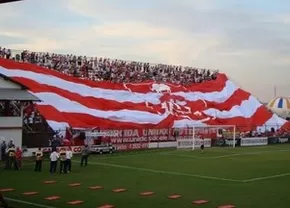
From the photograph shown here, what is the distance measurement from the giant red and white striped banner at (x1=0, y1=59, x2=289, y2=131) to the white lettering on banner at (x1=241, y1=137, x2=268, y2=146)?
3.42 metres

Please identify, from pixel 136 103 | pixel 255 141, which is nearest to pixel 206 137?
pixel 255 141

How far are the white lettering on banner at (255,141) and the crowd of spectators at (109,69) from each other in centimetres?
1220

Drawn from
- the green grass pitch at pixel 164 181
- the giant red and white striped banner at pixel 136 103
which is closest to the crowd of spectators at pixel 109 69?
the giant red and white striped banner at pixel 136 103

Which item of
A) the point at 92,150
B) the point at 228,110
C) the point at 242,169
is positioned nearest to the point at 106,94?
the point at 92,150

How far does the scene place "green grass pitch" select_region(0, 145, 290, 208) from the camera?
1841 cm

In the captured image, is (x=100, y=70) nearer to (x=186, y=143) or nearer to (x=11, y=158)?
(x=186, y=143)

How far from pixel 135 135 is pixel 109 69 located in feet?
42.3

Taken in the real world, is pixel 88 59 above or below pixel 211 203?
above

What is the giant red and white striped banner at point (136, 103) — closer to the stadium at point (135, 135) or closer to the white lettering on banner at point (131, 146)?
the stadium at point (135, 135)

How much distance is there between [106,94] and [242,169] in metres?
22.0

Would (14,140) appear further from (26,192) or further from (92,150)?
(26,192)

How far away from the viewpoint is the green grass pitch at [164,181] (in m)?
18.4

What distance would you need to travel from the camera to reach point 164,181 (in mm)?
23766

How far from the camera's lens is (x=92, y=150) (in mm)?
37719
